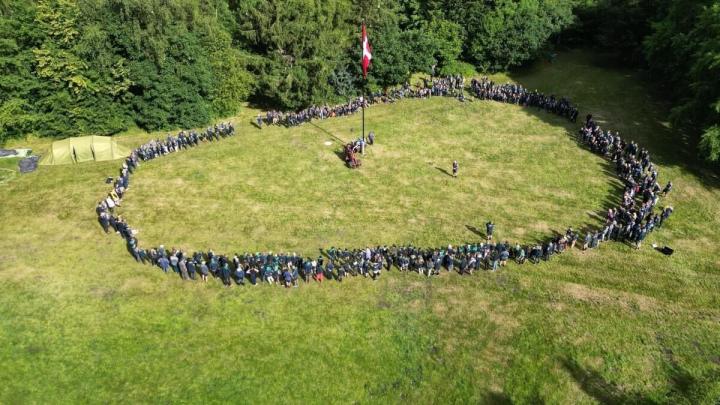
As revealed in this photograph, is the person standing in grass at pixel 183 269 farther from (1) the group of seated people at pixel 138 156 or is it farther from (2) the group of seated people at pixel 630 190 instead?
(2) the group of seated people at pixel 630 190

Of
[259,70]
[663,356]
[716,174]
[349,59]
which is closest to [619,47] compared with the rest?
[716,174]

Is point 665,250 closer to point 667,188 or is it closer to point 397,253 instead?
point 667,188

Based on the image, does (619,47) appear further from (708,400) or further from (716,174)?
(708,400)

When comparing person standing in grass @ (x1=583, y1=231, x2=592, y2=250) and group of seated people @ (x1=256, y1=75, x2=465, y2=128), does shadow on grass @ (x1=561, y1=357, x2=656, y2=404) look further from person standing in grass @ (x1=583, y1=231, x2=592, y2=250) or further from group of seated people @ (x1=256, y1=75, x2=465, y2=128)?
group of seated people @ (x1=256, y1=75, x2=465, y2=128)

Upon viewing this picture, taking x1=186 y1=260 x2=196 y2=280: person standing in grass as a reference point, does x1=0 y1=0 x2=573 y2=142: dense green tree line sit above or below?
above

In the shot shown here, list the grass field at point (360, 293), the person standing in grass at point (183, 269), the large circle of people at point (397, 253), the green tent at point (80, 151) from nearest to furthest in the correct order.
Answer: the grass field at point (360, 293) < the person standing in grass at point (183, 269) < the large circle of people at point (397, 253) < the green tent at point (80, 151)

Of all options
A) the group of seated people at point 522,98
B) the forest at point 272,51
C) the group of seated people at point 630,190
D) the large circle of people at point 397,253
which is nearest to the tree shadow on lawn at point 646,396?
the large circle of people at point 397,253

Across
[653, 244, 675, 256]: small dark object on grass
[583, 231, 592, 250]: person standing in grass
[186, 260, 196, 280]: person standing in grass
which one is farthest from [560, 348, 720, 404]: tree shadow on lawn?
[186, 260, 196, 280]: person standing in grass
